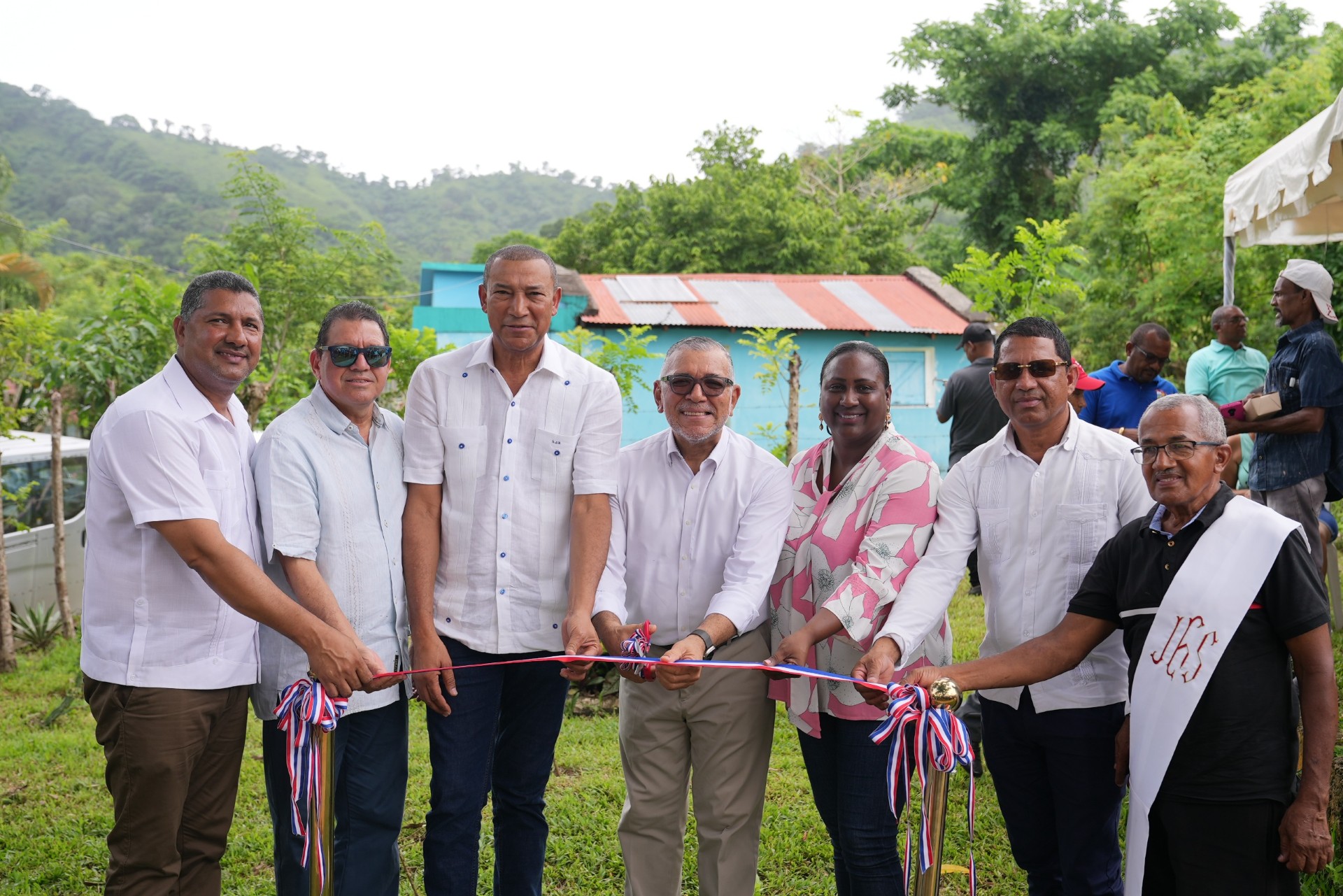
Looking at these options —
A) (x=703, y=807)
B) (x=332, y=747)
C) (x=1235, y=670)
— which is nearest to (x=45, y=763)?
(x=332, y=747)

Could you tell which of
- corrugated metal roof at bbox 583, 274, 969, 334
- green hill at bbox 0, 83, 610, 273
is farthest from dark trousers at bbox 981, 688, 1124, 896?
green hill at bbox 0, 83, 610, 273

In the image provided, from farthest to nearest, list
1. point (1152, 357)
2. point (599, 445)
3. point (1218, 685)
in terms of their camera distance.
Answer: point (1152, 357), point (599, 445), point (1218, 685)

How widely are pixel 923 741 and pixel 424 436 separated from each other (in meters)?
1.87

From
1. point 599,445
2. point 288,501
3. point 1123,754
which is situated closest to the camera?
point 1123,754

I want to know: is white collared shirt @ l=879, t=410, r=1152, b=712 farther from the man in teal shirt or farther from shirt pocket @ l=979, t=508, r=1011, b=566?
the man in teal shirt

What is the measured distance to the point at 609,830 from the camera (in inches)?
200

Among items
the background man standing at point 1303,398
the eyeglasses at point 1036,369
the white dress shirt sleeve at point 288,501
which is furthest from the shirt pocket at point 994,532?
the background man standing at point 1303,398

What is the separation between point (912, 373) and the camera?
2034 cm

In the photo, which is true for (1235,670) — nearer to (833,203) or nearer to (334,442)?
(334,442)

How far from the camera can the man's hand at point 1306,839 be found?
265 cm

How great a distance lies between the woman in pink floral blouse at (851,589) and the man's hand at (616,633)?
18.3 inches

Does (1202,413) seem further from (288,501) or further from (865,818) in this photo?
(288,501)

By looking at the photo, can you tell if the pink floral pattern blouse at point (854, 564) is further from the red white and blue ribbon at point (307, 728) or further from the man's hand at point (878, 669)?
the red white and blue ribbon at point (307, 728)

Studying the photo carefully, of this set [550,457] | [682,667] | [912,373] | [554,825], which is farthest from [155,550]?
[912,373]
